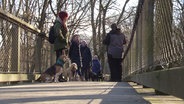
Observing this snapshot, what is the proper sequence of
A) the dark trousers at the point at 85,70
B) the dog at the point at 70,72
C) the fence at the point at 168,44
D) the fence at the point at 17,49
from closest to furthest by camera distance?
the fence at the point at 168,44
the fence at the point at 17,49
the dog at the point at 70,72
the dark trousers at the point at 85,70

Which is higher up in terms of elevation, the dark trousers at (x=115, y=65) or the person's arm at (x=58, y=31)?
the person's arm at (x=58, y=31)

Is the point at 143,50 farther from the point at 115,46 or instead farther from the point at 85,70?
the point at 85,70

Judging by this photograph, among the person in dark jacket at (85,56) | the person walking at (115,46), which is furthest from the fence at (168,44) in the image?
the person in dark jacket at (85,56)

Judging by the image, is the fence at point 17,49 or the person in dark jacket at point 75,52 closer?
the fence at point 17,49

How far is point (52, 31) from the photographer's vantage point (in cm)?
1220

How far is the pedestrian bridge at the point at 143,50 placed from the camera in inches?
153

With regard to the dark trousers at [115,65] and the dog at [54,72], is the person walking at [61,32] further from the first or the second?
the dark trousers at [115,65]

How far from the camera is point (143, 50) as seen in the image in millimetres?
7641

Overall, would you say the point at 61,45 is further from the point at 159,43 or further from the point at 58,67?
the point at 159,43

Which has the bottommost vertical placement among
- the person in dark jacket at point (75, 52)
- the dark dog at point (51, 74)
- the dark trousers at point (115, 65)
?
the dark dog at point (51, 74)

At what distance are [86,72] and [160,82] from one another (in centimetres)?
1429

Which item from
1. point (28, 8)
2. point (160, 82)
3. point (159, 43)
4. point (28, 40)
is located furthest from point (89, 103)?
point (28, 8)

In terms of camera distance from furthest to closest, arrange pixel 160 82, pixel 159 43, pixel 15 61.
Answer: pixel 15 61
pixel 159 43
pixel 160 82

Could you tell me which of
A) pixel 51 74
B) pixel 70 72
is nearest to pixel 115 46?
pixel 70 72
